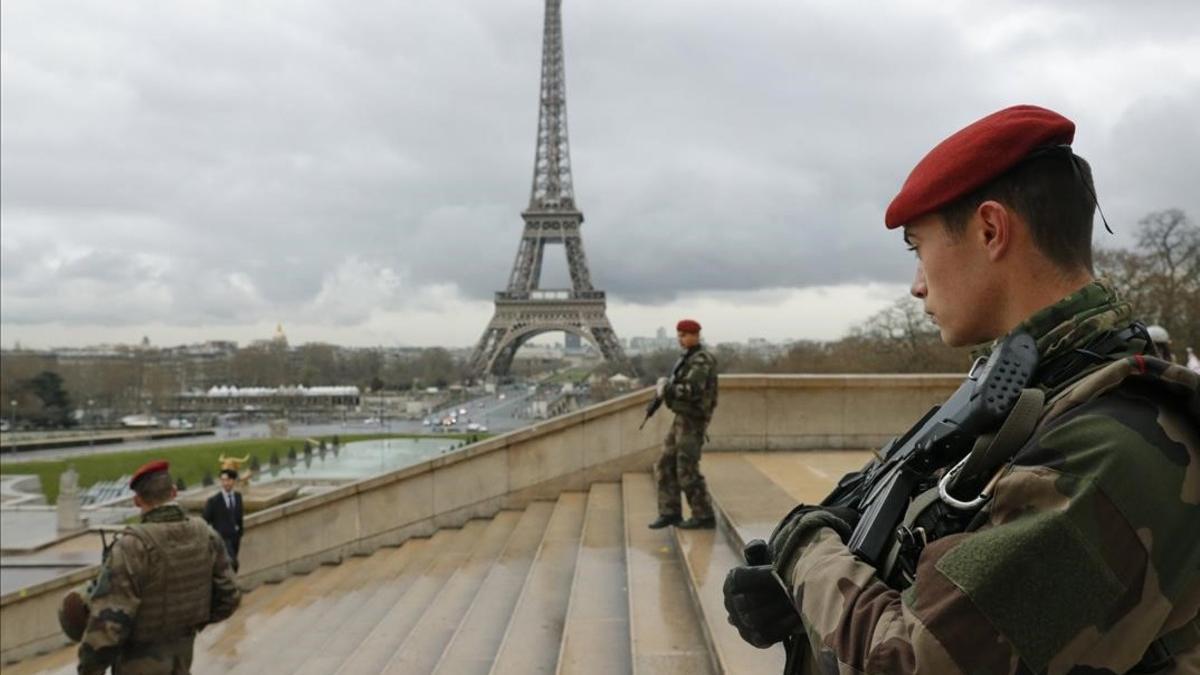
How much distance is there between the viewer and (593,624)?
16.7ft

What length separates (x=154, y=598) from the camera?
163 inches

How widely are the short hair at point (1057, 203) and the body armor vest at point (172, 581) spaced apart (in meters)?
4.45

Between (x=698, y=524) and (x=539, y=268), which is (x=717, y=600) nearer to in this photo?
(x=698, y=524)

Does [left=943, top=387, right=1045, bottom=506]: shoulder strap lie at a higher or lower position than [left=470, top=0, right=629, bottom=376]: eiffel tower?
lower

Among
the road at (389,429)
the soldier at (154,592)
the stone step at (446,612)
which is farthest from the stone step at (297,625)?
the road at (389,429)

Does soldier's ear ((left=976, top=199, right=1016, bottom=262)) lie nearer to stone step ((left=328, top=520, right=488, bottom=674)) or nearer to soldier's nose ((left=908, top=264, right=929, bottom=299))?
soldier's nose ((left=908, top=264, right=929, bottom=299))

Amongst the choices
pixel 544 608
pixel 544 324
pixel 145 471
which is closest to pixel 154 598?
pixel 145 471

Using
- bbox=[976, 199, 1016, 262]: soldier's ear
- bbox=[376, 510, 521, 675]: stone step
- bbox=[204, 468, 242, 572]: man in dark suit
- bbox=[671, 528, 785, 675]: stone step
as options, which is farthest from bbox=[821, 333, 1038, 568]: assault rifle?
bbox=[204, 468, 242, 572]: man in dark suit

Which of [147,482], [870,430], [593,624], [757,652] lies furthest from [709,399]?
[870,430]

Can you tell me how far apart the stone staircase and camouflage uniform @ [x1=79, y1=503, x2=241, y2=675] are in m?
1.32

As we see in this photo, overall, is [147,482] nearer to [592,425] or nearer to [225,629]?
[225,629]

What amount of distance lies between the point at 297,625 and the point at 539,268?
5092 cm

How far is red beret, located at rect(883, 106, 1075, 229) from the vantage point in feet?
3.97

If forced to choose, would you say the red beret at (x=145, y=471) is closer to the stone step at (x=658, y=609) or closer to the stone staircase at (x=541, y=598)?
the stone staircase at (x=541, y=598)
